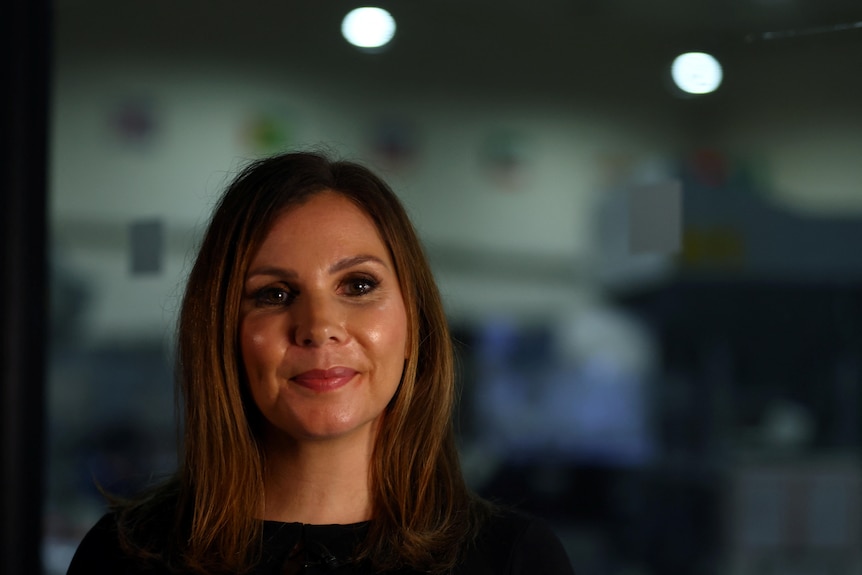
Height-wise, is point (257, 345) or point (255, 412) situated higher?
point (257, 345)

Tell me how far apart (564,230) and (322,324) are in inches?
33.2

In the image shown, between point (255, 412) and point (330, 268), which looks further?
point (255, 412)

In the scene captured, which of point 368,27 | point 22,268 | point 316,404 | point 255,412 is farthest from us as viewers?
point 22,268

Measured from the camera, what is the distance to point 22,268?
255 centimetres

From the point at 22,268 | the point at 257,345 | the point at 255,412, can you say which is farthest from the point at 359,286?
the point at 22,268

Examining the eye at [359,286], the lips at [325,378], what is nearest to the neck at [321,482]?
the lips at [325,378]

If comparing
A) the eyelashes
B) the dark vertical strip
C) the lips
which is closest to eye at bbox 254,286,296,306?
the eyelashes

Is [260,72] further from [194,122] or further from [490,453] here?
[490,453]

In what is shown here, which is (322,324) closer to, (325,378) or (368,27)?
(325,378)

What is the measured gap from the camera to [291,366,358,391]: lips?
146 cm

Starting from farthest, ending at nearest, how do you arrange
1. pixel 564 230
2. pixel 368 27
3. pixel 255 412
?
pixel 368 27, pixel 564 230, pixel 255 412

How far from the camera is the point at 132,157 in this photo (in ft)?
9.06

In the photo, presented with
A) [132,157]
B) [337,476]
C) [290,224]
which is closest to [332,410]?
[337,476]

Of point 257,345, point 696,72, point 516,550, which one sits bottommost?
point 516,550
